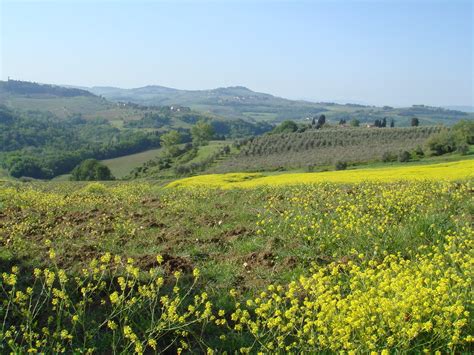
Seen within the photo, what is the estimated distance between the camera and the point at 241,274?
788cm

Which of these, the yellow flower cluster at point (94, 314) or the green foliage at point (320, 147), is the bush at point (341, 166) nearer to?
the green foliage at point (320, 147)

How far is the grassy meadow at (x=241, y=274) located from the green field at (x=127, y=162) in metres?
97.3

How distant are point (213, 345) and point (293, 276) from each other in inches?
93.6

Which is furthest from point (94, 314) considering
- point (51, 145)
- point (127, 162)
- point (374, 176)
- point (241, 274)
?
point (51, 145)

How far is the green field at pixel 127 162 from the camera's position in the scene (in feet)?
369

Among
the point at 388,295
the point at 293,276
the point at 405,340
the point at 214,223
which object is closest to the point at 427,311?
the point at 405,340

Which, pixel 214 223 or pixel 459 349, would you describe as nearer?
pixel 459 349

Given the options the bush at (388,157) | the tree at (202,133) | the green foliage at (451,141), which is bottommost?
the tree at (202,133)

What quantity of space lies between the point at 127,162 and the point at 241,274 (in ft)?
393

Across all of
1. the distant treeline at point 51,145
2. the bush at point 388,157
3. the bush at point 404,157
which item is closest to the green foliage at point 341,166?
the bush at point 388,157

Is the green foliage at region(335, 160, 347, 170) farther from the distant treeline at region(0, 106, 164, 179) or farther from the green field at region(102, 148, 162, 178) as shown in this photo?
the distant treeline at region(0, 106, 164, 179)

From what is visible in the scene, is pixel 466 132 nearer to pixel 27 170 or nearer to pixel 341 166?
pixel 341 166

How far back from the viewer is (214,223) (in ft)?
38.7

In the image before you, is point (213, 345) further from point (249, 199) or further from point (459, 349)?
point (249, 199)
